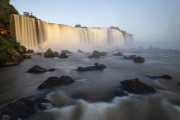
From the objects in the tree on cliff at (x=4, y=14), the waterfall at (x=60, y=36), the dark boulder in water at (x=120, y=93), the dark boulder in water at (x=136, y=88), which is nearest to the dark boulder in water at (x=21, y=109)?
the dark boulder in water at (x=120, y=93)

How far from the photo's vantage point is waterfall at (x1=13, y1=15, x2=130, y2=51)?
4378 centimetres

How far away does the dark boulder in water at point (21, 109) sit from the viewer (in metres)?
9.02

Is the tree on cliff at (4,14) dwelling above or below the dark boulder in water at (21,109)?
above

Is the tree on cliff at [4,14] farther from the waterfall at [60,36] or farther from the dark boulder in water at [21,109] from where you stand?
the dark boulder in water at [21,109]

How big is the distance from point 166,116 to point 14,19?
37839 millimetres

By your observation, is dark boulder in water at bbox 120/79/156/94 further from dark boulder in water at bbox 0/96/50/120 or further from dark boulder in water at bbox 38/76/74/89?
dark boulder in water at bbox 0/96/50/120

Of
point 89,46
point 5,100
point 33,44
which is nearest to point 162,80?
point 5,100

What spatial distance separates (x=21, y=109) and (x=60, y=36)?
52.6 metres

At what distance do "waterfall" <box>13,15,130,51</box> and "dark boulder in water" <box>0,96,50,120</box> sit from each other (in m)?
34.1

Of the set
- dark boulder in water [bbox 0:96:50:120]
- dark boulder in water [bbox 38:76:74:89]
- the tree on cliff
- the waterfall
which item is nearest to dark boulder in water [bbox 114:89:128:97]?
dark boulder in water [bbox 38:76:74:89]

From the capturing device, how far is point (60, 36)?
6125 cm

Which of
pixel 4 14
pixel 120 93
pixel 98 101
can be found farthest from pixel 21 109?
pixel 4 14

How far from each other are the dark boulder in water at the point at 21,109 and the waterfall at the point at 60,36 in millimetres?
34081

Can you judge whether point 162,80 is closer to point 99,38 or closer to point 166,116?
point 166,116
